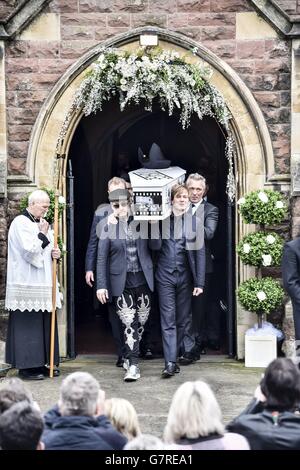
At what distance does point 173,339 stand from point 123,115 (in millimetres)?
3361

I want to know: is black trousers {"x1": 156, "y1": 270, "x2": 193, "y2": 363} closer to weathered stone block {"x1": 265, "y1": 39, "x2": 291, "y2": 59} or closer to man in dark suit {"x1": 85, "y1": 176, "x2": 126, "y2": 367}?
man in dark suit {"x1": 85, "y1": 176, "x2": 126, "y2": 367}

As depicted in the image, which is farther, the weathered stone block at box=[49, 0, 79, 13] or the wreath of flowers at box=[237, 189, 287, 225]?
the weathered stone block at box=[49, 0, 79, 13]

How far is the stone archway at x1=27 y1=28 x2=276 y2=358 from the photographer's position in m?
10.2

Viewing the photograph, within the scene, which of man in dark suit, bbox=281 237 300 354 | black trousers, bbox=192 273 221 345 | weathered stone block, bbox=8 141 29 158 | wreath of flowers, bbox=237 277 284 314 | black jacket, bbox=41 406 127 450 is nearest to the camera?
black jacket, bbox=41 406 127 450

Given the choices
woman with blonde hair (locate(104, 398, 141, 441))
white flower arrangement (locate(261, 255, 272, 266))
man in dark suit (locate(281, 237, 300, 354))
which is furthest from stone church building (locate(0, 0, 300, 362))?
woman with blonde hair (locate(104, 398, 141, 441))

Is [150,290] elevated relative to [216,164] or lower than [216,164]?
lower

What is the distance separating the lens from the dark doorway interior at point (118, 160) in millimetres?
11617

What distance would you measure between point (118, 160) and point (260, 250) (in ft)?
9.94

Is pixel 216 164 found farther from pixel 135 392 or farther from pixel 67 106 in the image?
pixel 135 392

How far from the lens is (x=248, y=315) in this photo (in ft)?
34.1

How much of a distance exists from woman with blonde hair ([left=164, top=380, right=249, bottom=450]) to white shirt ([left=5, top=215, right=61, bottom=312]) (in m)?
4.39

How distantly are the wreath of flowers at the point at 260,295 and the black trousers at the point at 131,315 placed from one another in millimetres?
985

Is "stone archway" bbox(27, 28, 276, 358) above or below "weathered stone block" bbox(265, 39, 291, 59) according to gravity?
below
